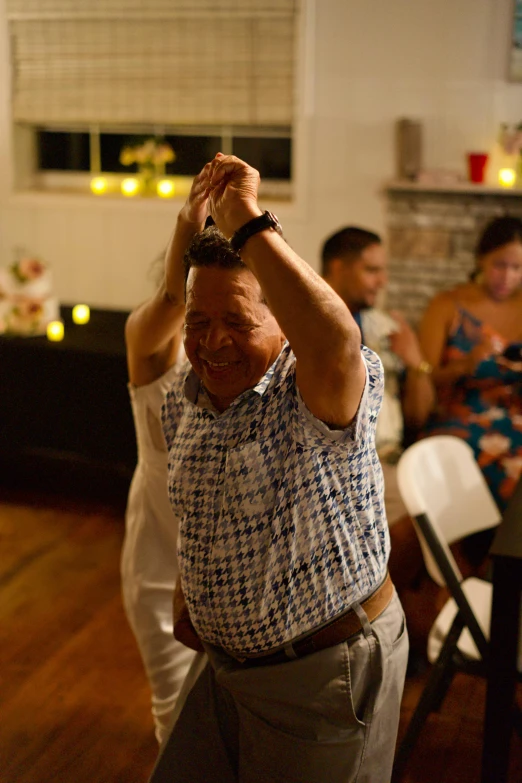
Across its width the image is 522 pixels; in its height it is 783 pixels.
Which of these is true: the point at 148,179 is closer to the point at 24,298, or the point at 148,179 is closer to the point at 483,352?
the point at 24,298

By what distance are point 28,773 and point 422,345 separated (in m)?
2.19

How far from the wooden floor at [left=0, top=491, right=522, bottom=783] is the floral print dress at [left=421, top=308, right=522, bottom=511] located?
0.78 metres

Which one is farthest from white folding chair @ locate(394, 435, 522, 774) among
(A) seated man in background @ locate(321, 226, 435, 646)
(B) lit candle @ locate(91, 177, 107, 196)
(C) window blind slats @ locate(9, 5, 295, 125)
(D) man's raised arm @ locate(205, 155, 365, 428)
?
(B) lit candle @ locate(91, 177, 107, 196)

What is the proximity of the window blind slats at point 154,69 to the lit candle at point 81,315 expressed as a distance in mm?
1026

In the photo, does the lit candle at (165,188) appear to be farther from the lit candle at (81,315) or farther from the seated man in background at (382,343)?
the seated man in background at (382,343)

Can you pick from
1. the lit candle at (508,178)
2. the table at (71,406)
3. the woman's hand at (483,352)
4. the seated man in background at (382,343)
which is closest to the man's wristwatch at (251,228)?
the seated man in background at (382,343)

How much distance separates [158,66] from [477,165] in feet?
5.69

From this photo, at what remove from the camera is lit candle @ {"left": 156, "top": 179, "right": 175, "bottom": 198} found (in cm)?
456

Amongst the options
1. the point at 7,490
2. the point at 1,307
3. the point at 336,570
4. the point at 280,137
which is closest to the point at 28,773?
the point at 336,570

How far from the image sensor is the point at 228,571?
1332 millimetres

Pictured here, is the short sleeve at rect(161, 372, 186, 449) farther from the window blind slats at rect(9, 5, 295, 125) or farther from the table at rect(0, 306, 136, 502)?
the window blind slats at rect(9, 5, 295, 125)

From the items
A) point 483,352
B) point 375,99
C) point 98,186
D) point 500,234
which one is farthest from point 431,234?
point 98,186

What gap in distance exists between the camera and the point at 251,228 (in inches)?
46.2

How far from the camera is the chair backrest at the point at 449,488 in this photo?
2.24 m
